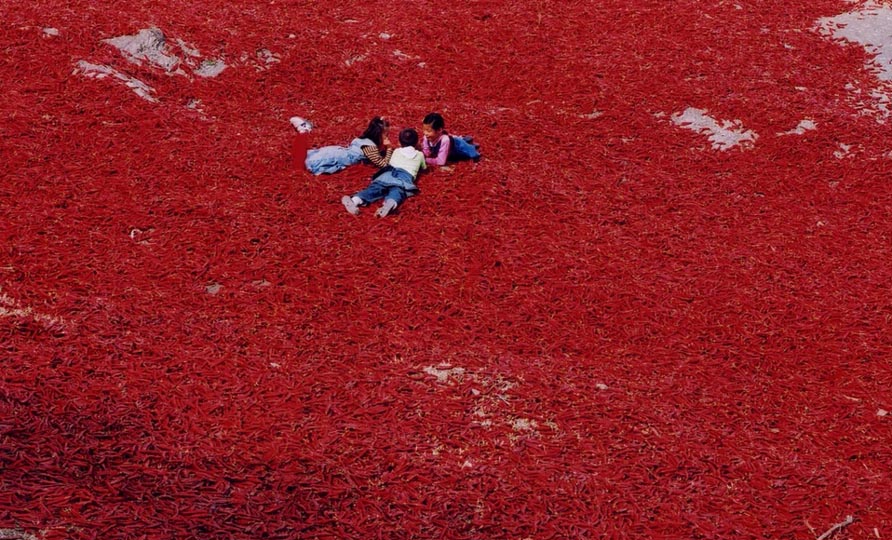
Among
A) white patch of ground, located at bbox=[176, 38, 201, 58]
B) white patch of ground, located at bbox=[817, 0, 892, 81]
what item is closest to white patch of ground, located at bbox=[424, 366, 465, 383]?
white patch of ground, located at bbox=[176, 38, 201, 58]

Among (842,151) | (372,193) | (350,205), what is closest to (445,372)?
(350,205)

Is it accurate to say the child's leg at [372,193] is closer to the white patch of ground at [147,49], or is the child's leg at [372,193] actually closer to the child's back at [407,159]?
the child's back at [407,159]

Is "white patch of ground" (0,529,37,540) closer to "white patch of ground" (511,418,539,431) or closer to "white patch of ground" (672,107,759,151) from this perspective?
"white patch of ground" (511,418,539,431)

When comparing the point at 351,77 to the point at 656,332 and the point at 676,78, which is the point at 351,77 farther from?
the point at 656,332

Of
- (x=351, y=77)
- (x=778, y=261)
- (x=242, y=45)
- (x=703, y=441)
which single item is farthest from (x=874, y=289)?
(x=242, y=45)

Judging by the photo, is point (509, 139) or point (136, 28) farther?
point (136, 28)

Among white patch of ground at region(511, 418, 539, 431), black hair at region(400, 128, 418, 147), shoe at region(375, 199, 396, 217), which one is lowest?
white patch of ground at region(511, 418, 539, 431)
